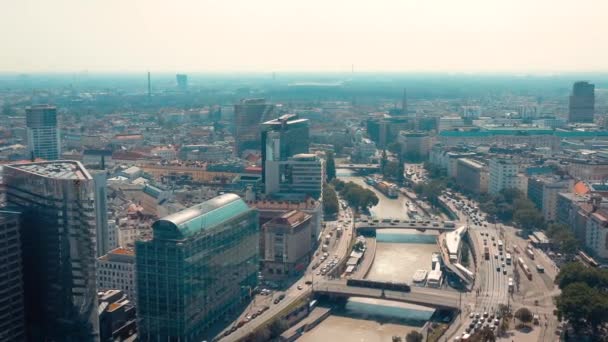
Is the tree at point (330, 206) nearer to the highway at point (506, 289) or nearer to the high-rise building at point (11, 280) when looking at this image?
the highway at point (506, 289)

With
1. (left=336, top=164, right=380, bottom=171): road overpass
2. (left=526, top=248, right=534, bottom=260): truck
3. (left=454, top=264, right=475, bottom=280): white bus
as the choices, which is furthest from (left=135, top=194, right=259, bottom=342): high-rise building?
(left=336, top=164, right=380, bottom=171): road overpass

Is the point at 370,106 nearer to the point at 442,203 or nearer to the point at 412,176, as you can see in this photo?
the point at 412,176

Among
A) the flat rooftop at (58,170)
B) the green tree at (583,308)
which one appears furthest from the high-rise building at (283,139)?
the green tree at (583,308)

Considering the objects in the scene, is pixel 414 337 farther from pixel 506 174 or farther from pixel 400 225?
pixel 506 174

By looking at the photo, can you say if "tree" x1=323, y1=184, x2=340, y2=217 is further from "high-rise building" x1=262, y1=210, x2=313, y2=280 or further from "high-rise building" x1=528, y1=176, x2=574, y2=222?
"high-rise building" x1=528, y1=176, x2=574, y2=222

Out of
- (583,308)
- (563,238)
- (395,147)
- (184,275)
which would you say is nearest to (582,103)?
(395,147)

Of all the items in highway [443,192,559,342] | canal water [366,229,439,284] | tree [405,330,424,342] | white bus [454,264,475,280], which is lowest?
canal water [366,229,439,284]
